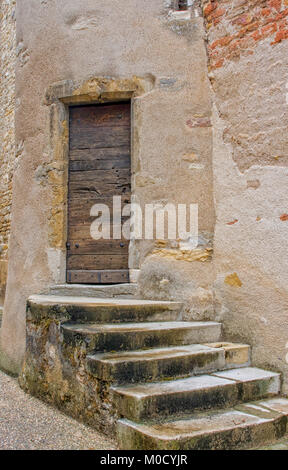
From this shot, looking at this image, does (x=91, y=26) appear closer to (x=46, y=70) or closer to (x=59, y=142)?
(x=46, y=70)

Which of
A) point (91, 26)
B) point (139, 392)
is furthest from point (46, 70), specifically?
point (139, 392)

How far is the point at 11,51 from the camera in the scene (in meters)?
7.63

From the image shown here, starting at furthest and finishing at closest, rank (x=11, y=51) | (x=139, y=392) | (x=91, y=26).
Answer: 1. (x=11, y=51)
2. (x=91, y=26)
3. (x=139, y=392)

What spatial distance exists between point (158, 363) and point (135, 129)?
2381mm

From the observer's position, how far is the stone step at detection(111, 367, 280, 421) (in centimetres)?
263

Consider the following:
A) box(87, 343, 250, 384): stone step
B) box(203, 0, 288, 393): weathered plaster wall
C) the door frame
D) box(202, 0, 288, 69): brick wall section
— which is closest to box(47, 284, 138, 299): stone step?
the door frame

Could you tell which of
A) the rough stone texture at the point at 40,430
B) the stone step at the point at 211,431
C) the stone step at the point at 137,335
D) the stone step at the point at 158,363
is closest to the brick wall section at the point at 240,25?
the stone step at the point at 137,335

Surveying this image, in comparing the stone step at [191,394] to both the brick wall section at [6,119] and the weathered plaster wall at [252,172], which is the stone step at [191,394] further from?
the brick wall section at [6,119]

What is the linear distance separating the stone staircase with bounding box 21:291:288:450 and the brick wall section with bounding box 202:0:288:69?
2.30 metres

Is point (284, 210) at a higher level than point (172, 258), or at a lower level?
higher

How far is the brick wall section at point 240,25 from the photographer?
3.59 metres

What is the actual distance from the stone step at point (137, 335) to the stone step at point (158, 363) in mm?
76

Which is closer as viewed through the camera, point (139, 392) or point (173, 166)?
point (139, 392)
